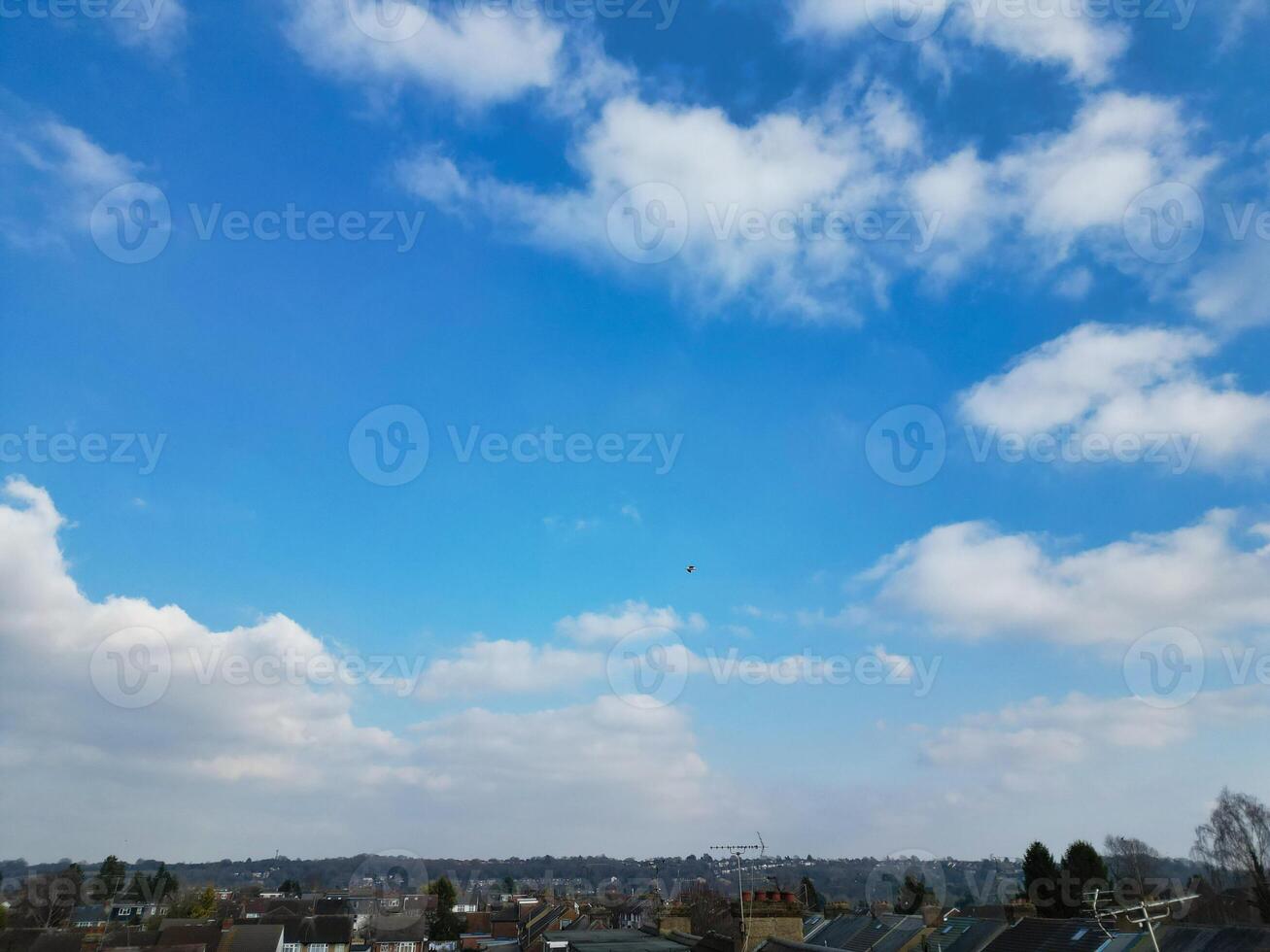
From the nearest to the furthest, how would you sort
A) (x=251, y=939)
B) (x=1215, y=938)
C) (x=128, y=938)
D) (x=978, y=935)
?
(x=1215, y=938) < (x=978, y=935) < (x=128, y=938) < (x=251, y=939)

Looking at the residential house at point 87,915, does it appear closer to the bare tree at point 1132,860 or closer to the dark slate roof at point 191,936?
the dark slate roof at point 191,936

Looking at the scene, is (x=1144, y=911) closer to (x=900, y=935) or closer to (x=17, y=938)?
(x=900, y=935)

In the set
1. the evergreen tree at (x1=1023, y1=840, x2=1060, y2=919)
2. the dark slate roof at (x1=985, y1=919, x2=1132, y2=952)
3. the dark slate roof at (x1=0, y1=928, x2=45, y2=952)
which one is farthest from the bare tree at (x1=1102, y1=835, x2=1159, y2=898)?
the dark slate roof at (x1=0, y1=928, x2=45, y2=952)

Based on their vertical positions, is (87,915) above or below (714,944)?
below

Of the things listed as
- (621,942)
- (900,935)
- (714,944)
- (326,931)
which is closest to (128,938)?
(326,931)

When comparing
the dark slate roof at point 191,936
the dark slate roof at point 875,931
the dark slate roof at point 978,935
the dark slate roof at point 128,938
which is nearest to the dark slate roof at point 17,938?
the dark slate roof at point 128,938

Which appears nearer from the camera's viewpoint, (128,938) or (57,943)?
(57,943)

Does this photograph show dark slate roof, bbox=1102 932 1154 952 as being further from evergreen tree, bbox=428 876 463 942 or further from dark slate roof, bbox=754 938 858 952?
evergreen tree, bbox=428 876 463 942
